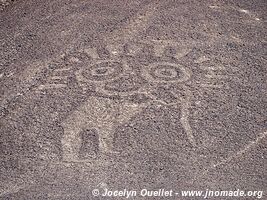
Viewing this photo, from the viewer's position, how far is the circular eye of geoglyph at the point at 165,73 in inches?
223

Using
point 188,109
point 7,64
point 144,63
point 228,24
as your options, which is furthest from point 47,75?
point 228,24

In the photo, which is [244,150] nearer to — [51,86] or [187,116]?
[187,116]

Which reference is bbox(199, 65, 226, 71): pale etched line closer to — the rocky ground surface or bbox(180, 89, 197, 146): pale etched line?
the rocky ground surface

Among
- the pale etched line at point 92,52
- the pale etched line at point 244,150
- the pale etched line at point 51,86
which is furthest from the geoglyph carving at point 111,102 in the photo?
the pale etched line at point 244,150

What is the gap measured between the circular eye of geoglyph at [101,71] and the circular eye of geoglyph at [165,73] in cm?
32

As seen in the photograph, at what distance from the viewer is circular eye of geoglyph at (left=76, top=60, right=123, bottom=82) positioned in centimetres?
568

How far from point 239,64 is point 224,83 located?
1.55ft

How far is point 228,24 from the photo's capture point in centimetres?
684

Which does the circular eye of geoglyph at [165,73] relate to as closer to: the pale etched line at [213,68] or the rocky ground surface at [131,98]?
the rocky ground surface at [131,98]

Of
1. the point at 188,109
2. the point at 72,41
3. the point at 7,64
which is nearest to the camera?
the point at 188,109

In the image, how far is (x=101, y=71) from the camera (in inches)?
227

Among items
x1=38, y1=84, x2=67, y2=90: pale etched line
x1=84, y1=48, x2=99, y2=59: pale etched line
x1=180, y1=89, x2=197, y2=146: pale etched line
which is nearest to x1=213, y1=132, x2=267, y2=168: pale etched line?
x1=180, y1=89, x2=197, y2=146: pale etched line

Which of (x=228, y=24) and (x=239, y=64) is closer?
(x=239, y=64)

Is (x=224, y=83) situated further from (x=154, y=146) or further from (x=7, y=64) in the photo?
(x=7, y=64)
